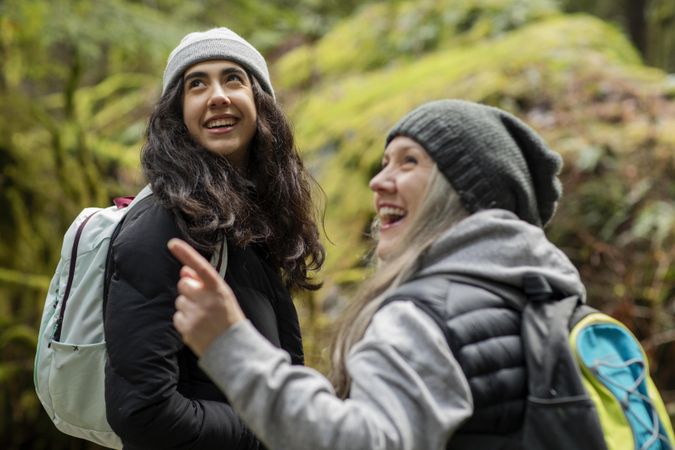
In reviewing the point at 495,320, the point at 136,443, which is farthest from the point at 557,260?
the point at 136,443

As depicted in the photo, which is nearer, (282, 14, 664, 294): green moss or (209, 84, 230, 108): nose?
(209, 84, 230, 108): nose

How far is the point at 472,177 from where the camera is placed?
69.2 inches

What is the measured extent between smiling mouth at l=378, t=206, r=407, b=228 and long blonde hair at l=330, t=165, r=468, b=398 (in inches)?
3.4

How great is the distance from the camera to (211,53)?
8.02 ft

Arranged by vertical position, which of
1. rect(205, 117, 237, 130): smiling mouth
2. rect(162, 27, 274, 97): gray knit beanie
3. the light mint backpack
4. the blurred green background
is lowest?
the blurred green background

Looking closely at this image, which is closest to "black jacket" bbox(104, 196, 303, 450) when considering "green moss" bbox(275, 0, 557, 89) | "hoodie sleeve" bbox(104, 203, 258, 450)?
"hoodie sleeve" bbox(104, 203, 258, 450)

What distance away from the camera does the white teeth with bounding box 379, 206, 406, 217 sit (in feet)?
6.11

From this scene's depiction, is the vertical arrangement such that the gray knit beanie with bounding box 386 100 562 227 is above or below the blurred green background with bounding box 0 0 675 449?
above

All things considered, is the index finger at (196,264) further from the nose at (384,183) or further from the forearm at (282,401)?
the nose at (384,183)

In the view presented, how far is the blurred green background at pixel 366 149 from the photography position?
5484mm

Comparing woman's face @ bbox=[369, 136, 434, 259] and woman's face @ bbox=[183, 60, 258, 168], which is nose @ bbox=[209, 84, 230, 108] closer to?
woman's face @ bbox=[183, 60, 258, 168]

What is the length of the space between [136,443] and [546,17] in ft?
27.0

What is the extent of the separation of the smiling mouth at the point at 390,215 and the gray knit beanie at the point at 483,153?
16cm

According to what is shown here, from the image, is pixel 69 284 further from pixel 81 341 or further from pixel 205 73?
pixel 205 73
